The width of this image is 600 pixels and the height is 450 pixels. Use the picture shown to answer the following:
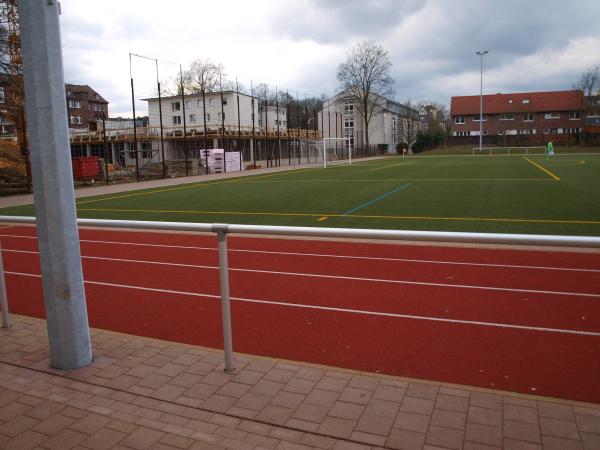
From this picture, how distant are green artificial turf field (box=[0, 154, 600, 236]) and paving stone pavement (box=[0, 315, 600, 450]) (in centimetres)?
763

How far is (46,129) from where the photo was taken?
3.86m

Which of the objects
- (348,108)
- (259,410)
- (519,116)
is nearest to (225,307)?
(259,410)

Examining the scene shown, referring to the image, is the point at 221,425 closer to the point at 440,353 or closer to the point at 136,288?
the point at 440,353

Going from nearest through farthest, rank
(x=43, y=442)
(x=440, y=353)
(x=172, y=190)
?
1. (x=43, y=442)
2. (x=440, y=353)
3. (x=172, y=190)

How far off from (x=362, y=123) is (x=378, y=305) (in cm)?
7988

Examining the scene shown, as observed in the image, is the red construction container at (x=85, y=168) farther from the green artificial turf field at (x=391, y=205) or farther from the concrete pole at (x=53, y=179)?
the concrete pole at (x=53, y=179)

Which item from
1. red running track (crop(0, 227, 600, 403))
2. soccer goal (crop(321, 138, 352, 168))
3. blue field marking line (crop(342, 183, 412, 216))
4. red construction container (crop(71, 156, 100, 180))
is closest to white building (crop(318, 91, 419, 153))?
soccer goal (crop(321, 138, 352, 168))

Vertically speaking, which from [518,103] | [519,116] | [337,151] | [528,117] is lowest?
[337,151]

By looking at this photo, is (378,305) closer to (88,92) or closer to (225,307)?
(225,307)

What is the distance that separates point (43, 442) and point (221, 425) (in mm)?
1087

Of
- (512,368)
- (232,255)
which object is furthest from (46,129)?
(232,255)

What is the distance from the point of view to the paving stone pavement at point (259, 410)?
311cm

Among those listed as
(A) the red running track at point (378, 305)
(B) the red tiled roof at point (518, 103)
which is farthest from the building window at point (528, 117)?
(A) the red running track at point (378, 305)

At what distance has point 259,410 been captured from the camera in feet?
11.4
